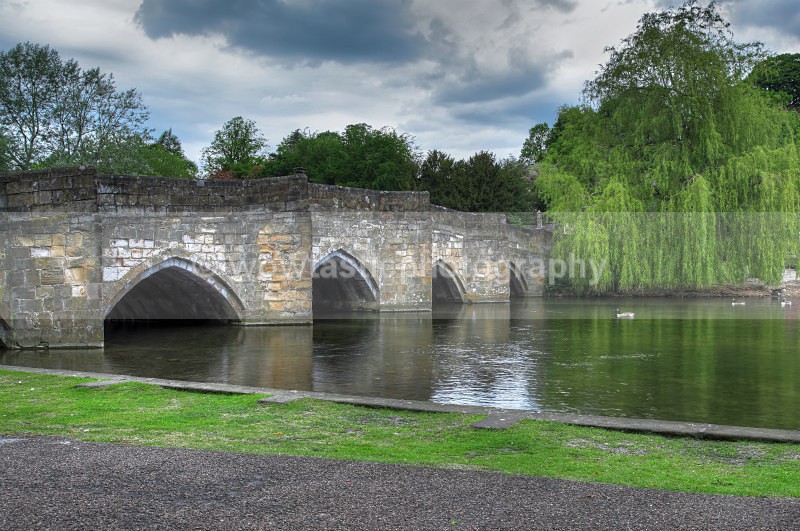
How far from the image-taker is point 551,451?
5.97m

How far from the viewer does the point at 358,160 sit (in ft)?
152

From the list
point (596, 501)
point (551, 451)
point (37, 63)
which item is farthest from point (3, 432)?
point (37, 63)

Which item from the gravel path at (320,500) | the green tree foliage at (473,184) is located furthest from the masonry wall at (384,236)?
the gravel path at (320,500)

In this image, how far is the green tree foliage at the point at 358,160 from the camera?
1730 inches

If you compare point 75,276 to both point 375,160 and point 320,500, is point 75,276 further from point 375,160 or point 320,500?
point 375,160

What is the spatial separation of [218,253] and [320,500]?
14.5 m

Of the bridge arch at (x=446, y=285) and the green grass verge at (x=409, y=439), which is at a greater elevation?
the bridge arch at (x=446, y=285)

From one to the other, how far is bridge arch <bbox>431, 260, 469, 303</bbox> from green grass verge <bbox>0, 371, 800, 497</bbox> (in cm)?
2080

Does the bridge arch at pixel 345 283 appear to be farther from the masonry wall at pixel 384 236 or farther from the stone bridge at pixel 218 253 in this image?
the masonry wall at pixel 384 236

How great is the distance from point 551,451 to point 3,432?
170 inches

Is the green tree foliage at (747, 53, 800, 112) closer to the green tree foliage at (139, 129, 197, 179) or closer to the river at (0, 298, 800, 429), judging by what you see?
the river at (0, 298, 800, 429)

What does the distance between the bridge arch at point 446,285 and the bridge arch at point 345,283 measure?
3936 mm

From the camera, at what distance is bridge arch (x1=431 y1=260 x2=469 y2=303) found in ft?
95.5

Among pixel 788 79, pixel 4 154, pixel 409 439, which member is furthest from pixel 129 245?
pixel 788 79
